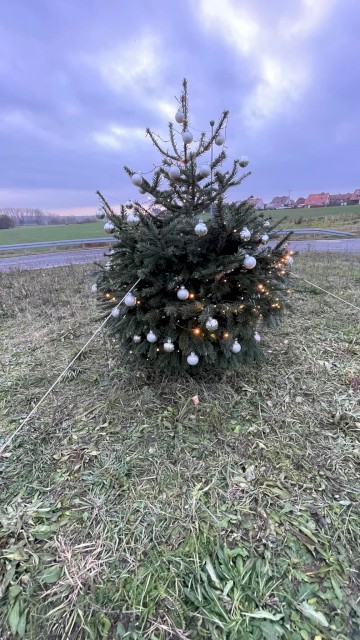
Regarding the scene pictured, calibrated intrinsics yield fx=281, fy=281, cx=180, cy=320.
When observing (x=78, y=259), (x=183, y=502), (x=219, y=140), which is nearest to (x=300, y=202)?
(x=78, y=259)

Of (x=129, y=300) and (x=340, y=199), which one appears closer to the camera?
(x=129, y=300)

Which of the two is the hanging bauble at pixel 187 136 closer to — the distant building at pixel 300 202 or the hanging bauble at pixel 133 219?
the hanging bauble at pixel 133 219

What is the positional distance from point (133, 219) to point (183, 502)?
1.86m

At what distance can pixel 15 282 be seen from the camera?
6.47 metres

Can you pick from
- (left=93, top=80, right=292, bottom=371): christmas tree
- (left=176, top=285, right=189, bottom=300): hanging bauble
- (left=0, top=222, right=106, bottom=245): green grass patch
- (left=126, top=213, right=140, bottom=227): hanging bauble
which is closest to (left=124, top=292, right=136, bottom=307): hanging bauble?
(left=93, top=80, right=292, bottom=371): christmas tree

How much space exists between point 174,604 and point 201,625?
13 cm

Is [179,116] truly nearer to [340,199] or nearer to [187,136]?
[187,136]

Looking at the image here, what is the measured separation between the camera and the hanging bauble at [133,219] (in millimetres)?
2031

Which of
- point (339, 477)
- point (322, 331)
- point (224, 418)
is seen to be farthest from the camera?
point (322, 331)

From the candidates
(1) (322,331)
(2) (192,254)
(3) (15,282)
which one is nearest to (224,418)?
(2) (192,254)

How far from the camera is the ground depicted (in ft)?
4.01

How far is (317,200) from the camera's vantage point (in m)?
45.3

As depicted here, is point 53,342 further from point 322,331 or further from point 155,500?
point 322,331

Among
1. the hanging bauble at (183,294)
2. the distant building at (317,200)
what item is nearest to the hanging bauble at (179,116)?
the hanging bauble at (183,294)
